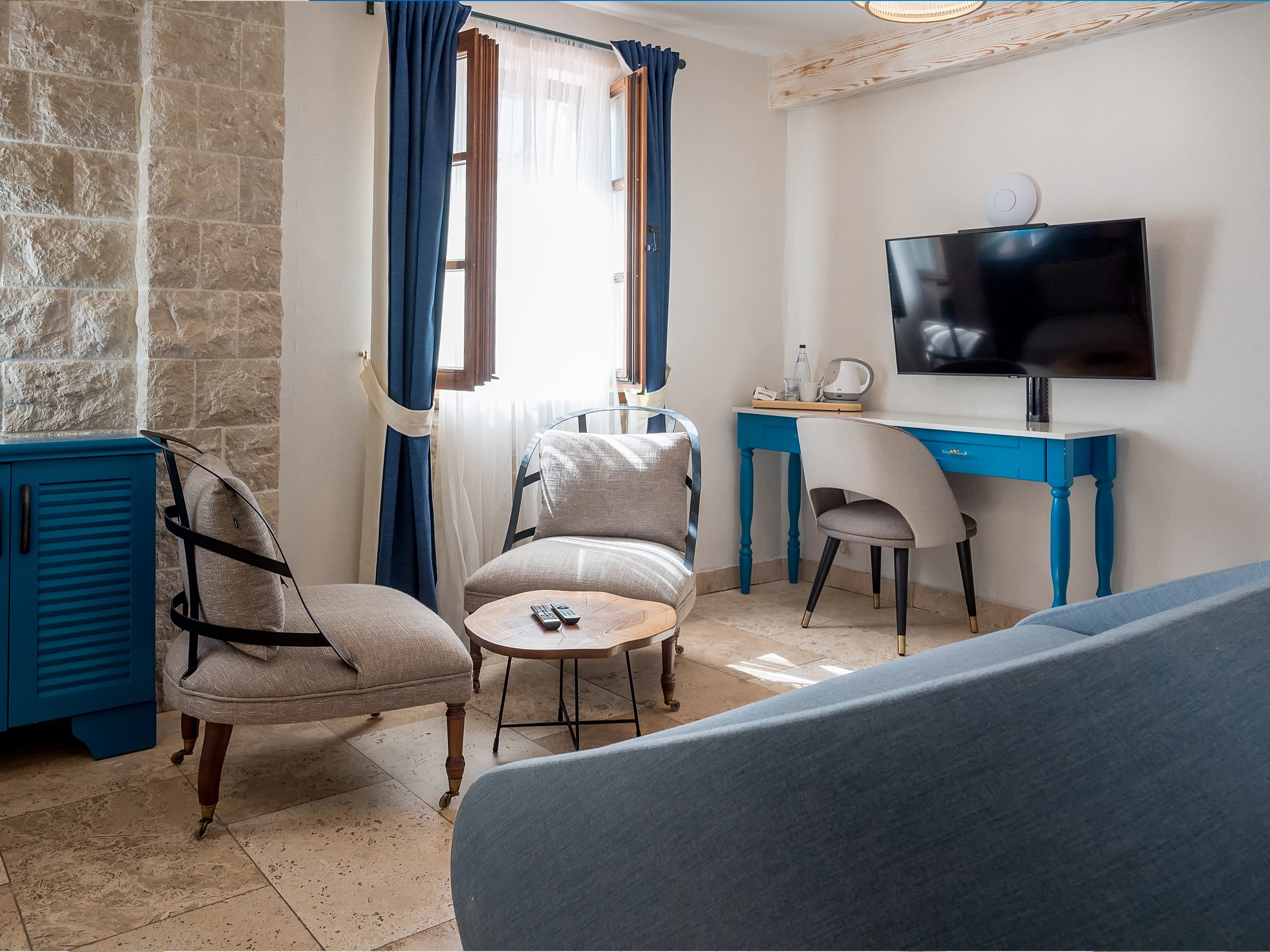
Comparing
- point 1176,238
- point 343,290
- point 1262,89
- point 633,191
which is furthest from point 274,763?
point 1262,89

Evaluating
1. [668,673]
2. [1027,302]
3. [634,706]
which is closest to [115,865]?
[634,706]

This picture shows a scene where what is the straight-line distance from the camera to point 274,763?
2.55 metres

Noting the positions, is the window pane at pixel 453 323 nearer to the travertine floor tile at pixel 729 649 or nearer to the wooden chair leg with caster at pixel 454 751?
the travertine floor tile at pixel 729 649

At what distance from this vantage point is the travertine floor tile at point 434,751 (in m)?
2.47

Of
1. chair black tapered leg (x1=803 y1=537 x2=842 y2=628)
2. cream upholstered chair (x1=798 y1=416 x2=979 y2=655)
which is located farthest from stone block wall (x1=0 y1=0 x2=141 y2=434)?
chair black tapered leg (x1=803 y1=537 x2=842 y2=628)

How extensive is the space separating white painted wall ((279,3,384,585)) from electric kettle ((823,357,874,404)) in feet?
6.81

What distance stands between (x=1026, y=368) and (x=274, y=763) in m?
2.95

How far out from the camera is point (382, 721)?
2891 millimetres

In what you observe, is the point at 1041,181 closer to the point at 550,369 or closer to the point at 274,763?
the point at 550,369

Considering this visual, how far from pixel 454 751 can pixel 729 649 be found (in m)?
1.52

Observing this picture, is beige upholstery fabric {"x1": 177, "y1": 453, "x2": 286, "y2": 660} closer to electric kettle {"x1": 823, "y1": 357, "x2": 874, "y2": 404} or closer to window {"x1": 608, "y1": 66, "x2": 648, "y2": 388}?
window {"x1": 608, "y1": 66, "x2": 648, "y2": 388}

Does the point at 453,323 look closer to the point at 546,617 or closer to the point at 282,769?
the point at 546,617

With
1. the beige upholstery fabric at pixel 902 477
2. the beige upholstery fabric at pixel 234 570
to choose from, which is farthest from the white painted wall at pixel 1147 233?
the beige upholstery fabric at pixel 234 570

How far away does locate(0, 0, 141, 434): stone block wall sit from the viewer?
2.67 metres
